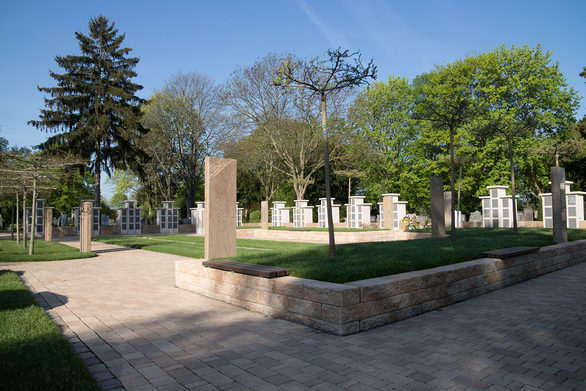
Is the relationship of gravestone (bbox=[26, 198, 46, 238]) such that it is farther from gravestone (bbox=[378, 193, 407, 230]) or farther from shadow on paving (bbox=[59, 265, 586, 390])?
shadow on paving (bbox=[59, 265, 586, 390])

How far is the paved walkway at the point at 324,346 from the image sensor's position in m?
3.21

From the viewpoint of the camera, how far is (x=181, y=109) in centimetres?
3612

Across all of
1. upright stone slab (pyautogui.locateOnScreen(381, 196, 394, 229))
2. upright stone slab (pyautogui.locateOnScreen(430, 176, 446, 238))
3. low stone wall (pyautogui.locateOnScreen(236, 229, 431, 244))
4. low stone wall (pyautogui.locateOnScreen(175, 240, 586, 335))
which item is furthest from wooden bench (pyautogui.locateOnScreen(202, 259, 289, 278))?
upright stone slab (pyautogui.locateOnScreen(381, 196, 394, 229))

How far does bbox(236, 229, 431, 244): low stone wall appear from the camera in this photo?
1839cm

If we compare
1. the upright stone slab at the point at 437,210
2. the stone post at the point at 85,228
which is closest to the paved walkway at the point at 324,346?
the upright stone slab at the point at 437,210

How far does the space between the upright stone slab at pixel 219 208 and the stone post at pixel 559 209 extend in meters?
8.51

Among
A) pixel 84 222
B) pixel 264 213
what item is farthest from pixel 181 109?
pixel 84 222

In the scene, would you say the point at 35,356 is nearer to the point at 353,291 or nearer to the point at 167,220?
the point at 353,291

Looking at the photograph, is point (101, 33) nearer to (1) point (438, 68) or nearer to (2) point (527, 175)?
A: (1) point (438, 68)

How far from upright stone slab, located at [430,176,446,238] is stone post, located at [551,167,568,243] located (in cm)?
378

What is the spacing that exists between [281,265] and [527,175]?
31.4 meters

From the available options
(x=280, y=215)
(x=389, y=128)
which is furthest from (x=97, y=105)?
(x=389, y=128)

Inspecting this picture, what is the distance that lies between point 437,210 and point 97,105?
26.6 metres

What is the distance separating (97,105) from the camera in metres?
29.6
